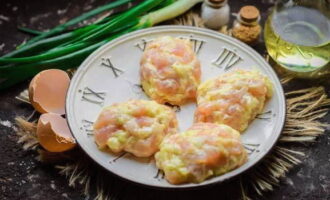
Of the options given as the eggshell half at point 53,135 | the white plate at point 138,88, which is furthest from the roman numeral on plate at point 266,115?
the eggshell half at point 53,135

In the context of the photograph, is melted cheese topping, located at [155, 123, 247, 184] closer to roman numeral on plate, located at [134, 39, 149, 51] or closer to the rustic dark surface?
the rustic dark surface

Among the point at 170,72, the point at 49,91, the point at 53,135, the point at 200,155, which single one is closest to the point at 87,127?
the point at 53,135

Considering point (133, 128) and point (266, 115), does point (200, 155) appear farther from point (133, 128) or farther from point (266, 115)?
point (266, 115)

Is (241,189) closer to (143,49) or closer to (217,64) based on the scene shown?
(217,64)

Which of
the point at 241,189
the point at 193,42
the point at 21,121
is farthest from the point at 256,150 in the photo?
the point at 21,121

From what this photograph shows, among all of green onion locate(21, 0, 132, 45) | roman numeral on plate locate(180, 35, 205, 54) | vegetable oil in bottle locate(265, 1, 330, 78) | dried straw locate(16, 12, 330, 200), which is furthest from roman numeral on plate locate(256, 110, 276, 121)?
green onion locate(21, 0, 132, 45)
